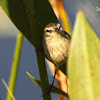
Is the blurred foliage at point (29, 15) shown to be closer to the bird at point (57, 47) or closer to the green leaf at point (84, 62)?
the bird at point (57, 47)

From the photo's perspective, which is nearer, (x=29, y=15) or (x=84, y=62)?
(x=84, y=62)

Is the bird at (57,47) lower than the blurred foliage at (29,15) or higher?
lower

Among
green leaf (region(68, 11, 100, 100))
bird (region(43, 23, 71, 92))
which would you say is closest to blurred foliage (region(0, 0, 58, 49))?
bird (region(43, 23, 71, 92))

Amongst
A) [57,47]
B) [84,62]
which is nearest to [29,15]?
[57,47]

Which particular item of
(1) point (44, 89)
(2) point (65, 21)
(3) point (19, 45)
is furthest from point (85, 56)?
→ (2) point (65, 21)

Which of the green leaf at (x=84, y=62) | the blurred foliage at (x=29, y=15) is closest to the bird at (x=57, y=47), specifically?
the blurred foliage at (x=29, y=15)

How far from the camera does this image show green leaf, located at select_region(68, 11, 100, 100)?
3.2 inches

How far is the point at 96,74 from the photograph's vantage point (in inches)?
3.4

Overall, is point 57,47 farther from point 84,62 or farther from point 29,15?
point 84,62

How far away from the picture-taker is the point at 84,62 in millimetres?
85

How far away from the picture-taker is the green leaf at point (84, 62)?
0.08 m

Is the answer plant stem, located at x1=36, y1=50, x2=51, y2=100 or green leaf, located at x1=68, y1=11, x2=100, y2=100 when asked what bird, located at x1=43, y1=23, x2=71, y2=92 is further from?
green leaf, located at x1=68, y1=11, x2=100, y2=100

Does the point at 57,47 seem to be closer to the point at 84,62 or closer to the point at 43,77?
the point at 43,77

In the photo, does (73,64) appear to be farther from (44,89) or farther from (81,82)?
(44,89)
